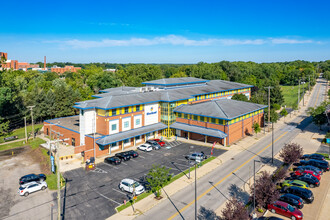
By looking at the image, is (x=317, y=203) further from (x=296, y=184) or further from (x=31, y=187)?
(x=31, y=187)

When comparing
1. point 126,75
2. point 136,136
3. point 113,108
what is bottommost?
point 136,136

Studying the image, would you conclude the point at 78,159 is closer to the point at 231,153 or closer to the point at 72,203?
the point at 72,203

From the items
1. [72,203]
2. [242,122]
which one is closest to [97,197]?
[72,203]

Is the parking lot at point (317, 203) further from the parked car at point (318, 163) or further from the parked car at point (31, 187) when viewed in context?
the parked car at point (31, 187)

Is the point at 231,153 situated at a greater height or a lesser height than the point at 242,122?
lesser

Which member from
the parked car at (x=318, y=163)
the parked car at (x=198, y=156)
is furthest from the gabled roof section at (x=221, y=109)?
the parked car at (x=318, y=163)

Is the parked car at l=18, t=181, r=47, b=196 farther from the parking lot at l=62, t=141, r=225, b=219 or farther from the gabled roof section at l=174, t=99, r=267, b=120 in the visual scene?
the gabled roof section at l=174, t=99, r=267, b=120

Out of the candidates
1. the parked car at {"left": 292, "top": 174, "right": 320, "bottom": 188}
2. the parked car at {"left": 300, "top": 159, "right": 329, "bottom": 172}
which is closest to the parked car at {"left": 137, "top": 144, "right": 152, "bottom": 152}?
the parked car at {"left": 292, "top": 174, "right": 320, "bottom": 188}
